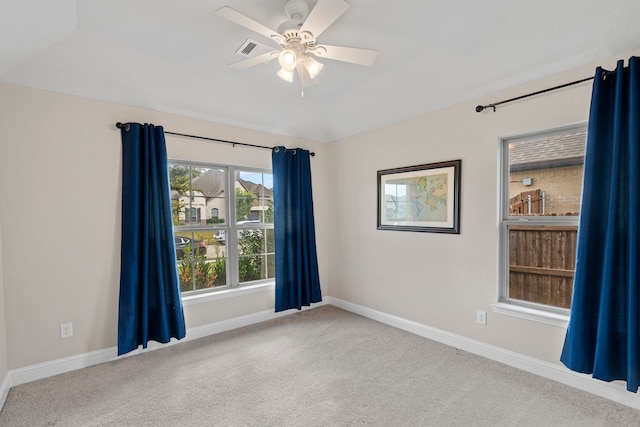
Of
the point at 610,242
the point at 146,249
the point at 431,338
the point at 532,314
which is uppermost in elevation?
the point at 610,242

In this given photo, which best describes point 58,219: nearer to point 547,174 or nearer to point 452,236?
point 452,236

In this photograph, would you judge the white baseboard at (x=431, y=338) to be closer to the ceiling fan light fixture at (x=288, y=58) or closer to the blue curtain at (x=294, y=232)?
the blue curtain at (x=294, y=232)

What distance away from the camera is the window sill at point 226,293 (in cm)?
314

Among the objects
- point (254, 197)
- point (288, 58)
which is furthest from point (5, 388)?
point (288, 58)

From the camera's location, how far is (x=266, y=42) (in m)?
2.43

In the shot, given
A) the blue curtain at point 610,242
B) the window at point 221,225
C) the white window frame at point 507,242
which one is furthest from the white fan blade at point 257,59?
the blue curtain at point 610,242

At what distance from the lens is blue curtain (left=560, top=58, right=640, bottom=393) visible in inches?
73.0

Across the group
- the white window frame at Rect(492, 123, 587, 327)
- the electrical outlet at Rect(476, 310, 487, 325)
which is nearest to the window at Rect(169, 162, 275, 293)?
the electrical outlet at Rect(476, 310, 487, 325)

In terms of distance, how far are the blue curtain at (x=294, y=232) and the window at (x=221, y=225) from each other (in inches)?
8.2

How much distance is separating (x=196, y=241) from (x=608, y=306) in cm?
352

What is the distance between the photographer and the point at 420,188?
10.5ft

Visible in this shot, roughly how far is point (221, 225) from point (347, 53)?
2.30 meters

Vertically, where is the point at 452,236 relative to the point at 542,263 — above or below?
above

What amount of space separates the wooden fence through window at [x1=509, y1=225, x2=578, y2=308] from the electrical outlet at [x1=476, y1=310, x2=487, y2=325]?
28 cm
